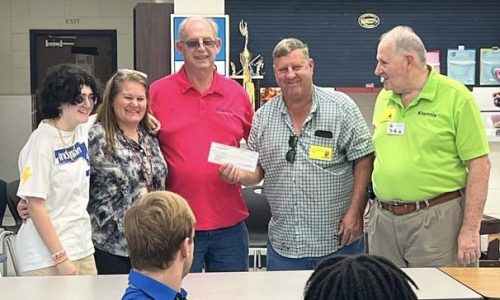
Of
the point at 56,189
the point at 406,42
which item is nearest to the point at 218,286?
the point at 56,189

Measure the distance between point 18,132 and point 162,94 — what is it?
5.16m

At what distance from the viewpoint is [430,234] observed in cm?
279

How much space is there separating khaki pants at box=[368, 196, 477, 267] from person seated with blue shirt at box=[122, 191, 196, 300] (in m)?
1.32

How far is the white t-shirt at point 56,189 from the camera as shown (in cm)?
254

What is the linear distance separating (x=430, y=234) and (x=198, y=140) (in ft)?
3.61

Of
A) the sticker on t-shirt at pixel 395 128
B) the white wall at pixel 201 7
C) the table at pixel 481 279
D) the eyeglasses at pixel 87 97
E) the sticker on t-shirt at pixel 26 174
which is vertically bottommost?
the table at pixel 481 279

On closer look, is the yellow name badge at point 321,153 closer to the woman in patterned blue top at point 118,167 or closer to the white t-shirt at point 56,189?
the woman in patterned blue top at point 118,167

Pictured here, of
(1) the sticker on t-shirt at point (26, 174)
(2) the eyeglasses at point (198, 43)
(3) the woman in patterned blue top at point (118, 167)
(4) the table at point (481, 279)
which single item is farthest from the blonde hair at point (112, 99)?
(4) the table at point (481, 279)

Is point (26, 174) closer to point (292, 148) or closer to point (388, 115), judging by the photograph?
point (292, 148)

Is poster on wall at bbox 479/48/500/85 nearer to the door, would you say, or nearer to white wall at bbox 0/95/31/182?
the door

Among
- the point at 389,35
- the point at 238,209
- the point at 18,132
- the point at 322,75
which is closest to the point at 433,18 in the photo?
the point at 322,75

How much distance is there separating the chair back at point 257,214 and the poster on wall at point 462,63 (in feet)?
7.08

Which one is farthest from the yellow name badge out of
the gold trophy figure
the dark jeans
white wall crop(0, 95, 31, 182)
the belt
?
white wall crop(0, 95, 31, 182)

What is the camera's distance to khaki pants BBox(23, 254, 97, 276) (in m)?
2.61
